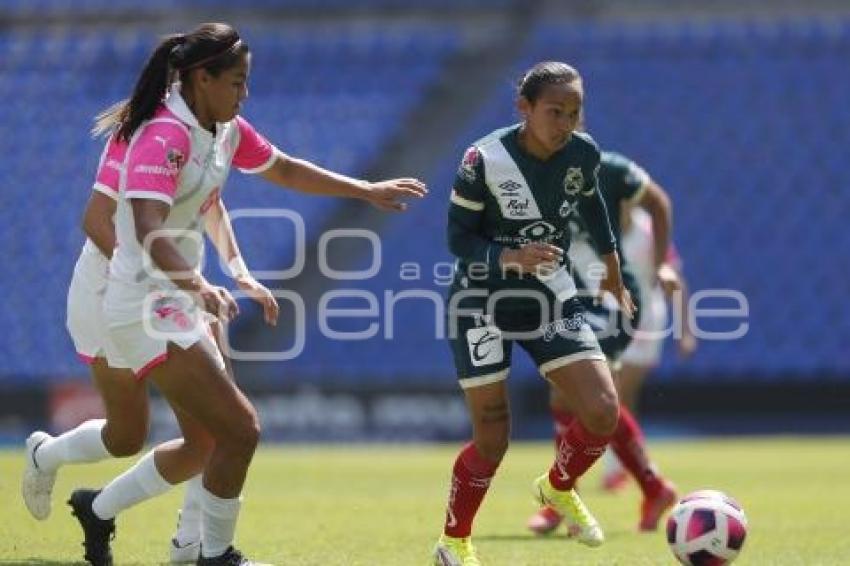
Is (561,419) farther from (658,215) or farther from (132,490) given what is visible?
(132,490)

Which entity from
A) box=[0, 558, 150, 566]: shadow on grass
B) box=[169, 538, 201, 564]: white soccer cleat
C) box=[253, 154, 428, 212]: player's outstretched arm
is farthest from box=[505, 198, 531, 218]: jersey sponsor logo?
box=[0, 558, 150, 566]: shadow on grass

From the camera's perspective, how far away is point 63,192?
18.7m

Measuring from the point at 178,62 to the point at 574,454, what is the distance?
8.13 ft

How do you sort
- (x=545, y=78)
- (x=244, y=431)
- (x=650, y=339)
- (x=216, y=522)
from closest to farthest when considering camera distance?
(x=244, y=431) → (x=216, y=522) → (x=545, y=78) → (x=650, y=339)

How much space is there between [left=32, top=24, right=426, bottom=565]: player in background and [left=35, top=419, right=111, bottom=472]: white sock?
0.91 meters

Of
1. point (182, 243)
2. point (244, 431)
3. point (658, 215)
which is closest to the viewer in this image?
point (244, 431)

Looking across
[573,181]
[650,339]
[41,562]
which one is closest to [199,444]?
[41,562]

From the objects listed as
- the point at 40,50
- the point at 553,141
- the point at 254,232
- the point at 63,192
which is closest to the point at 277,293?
the point at 254,232

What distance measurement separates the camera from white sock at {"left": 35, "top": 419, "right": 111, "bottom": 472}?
23.0 ft

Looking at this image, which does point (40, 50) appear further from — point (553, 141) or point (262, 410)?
point (553, 141)

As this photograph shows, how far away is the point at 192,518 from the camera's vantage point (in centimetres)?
689

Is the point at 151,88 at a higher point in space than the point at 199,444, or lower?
higher

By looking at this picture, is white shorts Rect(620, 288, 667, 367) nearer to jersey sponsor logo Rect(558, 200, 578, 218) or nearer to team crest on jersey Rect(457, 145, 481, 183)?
jersey sponsor logo Rect(558, 200, 578, 218)

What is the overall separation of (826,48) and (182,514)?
46.3 feet
